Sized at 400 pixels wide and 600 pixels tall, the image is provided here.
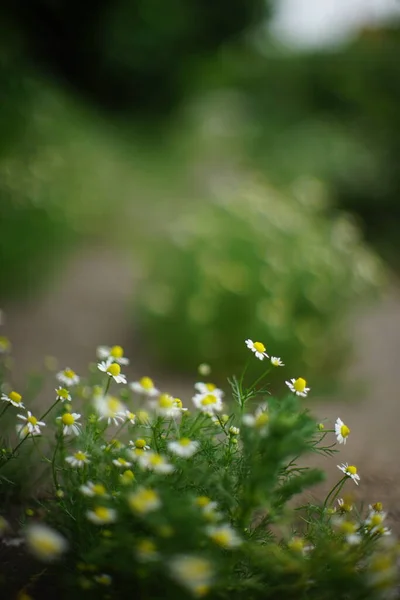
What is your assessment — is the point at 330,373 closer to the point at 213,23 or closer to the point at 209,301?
the point at 209,301

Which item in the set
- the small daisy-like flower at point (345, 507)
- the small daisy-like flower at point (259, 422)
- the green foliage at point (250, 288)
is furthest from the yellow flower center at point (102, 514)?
the green foliage at point (250, 288)

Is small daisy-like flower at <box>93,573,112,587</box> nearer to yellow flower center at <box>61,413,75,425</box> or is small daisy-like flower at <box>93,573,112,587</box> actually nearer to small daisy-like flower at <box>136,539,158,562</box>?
small daisy-like flower at <box>136,539,158,562</box>

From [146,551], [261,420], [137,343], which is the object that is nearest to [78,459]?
[146,551]

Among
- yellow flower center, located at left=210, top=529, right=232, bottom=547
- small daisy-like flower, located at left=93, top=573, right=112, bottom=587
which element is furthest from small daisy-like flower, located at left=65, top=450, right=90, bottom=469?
yellow flower center, located at left=210, top=529, right=232, bottom=547

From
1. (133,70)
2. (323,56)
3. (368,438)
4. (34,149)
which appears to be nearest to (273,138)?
(323,56)

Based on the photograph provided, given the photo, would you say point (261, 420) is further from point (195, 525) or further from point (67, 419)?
point (67, 419)

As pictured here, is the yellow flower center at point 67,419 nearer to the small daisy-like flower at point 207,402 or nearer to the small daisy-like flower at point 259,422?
the small daisy-like flower at point 207,402
